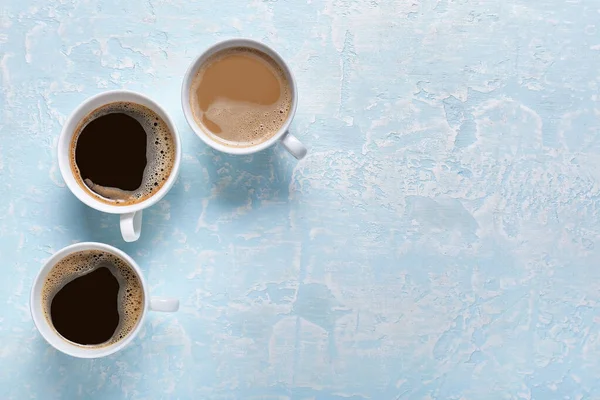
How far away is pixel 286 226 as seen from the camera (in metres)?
1.03

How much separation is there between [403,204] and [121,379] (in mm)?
505

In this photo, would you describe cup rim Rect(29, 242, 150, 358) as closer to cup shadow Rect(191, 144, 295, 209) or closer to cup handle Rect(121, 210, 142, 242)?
cup handle Rect(121, 210, 142, 242)

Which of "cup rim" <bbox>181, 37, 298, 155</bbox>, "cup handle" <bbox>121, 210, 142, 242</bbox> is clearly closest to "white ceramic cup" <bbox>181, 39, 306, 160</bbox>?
"cup rim" <bbox>181, 37, 298, 155</bbox>

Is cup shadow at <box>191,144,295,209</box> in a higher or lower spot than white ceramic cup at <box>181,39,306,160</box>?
lower

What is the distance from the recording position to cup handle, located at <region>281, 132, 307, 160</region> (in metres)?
0.95

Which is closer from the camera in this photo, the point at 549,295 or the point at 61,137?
the point at 61,137

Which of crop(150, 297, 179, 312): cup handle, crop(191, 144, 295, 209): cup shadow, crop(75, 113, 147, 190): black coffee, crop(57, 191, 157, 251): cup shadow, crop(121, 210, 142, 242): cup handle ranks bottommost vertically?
crop(150, 297, 179, 312): cup handle

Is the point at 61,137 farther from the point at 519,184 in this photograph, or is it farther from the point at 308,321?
the point at 519,184

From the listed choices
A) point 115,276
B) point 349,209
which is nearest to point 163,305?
point 115,276

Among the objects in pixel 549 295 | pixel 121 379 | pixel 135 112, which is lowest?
pixel 121 379

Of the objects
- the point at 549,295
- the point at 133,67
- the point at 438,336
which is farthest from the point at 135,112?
the point at 549,295

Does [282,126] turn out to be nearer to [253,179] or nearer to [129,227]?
[253,179]

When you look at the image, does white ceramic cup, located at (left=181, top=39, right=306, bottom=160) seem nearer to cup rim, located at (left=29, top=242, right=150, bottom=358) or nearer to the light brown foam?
the light brown foam

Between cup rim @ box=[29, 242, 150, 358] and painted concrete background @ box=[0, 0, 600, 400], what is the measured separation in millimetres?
76
